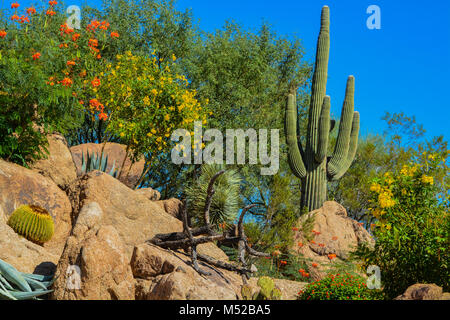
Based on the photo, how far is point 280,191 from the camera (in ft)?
43.7

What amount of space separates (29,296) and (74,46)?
9812 mm

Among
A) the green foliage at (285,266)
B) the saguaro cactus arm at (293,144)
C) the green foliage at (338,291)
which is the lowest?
the green foliage at (285,266)

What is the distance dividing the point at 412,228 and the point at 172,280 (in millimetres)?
3025

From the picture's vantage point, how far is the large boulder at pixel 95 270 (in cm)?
564

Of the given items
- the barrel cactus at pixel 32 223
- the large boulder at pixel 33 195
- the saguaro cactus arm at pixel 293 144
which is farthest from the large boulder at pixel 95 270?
the saguaro cactus arm at pixel 293 144

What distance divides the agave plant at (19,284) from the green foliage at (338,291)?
3925 mm

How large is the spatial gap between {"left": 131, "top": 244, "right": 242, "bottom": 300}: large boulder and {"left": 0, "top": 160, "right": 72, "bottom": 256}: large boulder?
3122 millimetres

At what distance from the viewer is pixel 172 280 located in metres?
5.49

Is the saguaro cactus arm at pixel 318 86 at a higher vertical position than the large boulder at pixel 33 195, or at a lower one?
higher

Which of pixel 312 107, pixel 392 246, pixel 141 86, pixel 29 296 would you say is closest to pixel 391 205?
pixel 392 246

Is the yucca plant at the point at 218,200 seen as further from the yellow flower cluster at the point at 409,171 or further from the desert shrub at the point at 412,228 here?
the yellow flower cluster at the point at 409,171

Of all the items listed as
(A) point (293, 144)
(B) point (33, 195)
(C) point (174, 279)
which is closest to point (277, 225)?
(A) point (293, 144)

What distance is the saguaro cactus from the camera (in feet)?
50.5

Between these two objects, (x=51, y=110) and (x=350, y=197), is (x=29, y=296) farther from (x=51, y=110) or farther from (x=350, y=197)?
(x=350, y=197)
